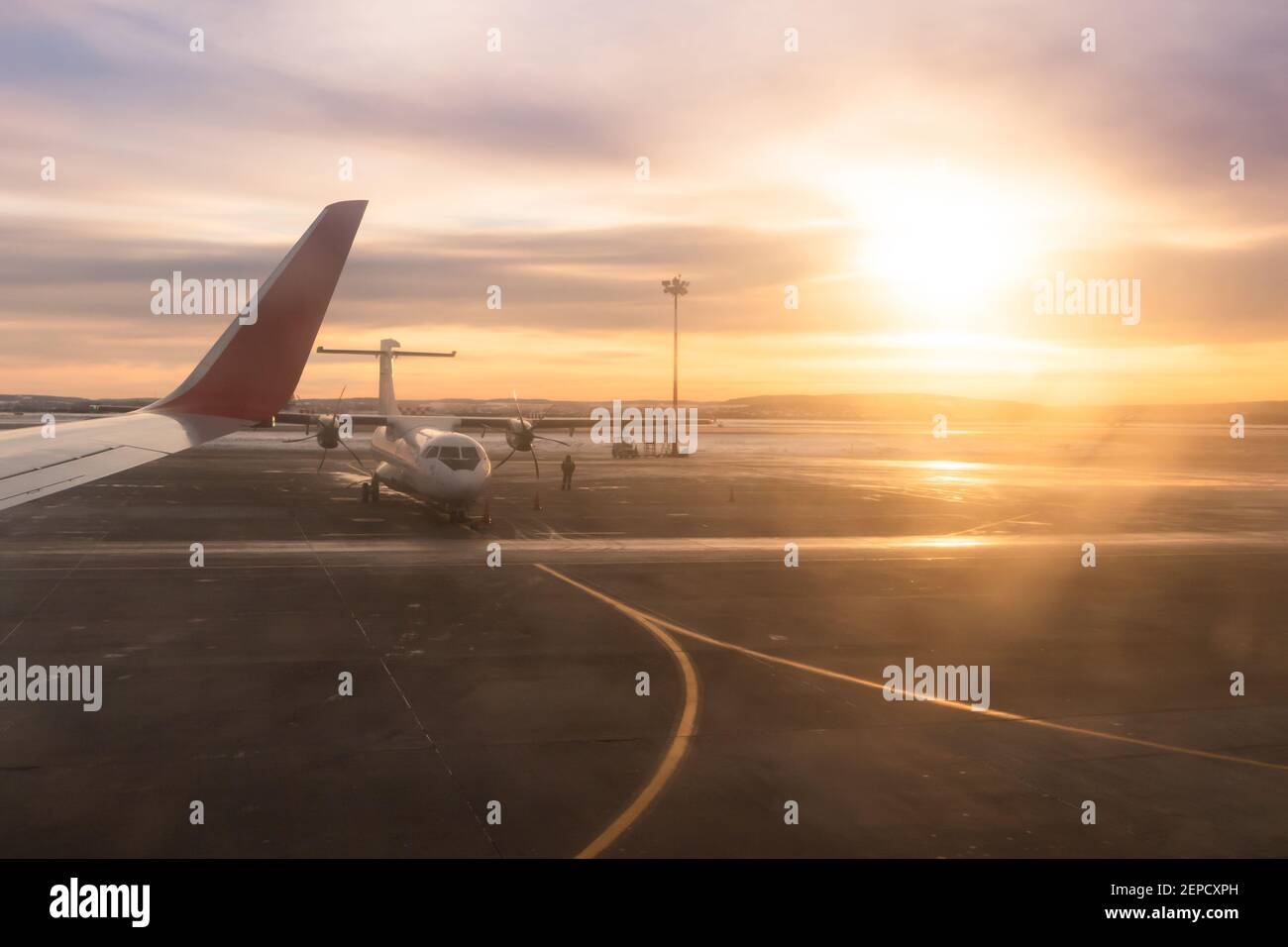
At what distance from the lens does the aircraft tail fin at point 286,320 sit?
8906mm

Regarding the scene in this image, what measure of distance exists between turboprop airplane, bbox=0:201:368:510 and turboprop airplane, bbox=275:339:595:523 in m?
24.0

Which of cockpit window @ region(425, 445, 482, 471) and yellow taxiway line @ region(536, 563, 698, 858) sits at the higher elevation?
cockpit window @ region(425, 445, 482, 471)

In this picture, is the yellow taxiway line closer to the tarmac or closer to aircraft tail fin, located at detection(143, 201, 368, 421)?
the tarmac

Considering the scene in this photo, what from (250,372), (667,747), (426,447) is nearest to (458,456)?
(426,447)

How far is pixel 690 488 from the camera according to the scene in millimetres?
50188

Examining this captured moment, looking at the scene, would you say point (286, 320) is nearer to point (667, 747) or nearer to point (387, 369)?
point (667, 747)

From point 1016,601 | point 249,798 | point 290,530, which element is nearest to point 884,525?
point 1016,601

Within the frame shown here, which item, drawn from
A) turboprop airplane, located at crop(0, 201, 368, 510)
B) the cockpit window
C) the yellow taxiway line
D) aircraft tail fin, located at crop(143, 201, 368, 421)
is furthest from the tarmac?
aircraft tail fin, located at crop(143, 201, 368, 421)

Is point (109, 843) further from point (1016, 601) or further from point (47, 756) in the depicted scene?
point (1016, 601)

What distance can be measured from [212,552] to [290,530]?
5068mm

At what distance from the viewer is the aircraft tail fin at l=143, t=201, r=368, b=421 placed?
29.2 feet

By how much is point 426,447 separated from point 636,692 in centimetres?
2161

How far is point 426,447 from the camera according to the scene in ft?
112

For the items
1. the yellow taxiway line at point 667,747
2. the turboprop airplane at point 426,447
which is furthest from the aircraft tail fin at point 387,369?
→ the yellow taxiway line at point 667,747
